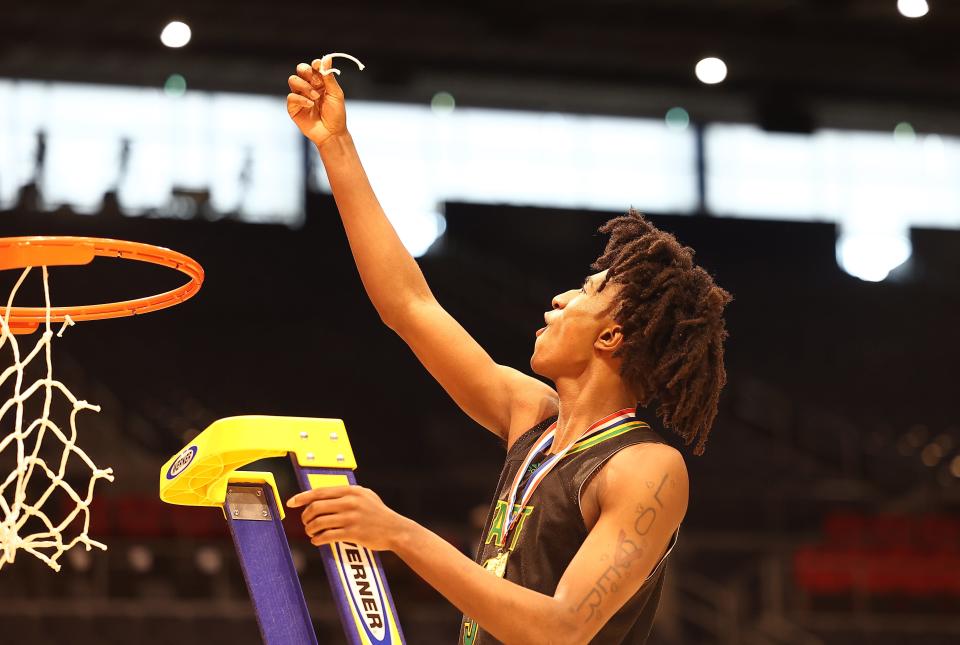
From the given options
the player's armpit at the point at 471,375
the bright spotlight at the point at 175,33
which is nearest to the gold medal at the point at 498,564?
the player's armpit at the point at 471,375

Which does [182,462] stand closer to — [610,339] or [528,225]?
[610,339]

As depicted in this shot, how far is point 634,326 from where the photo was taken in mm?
2840

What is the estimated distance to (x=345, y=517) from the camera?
217 cm

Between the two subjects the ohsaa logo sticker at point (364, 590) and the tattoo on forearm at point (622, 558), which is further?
the tattoo on forearm at point (622, 558)

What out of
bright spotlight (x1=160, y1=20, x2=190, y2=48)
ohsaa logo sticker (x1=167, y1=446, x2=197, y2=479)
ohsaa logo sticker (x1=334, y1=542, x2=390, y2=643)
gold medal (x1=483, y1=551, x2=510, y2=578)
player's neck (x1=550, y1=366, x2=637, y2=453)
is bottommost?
ohsaa logo sticker (x1=334, y1=542, x2=390, y2=643)

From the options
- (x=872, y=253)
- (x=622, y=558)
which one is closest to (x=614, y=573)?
(x=622, y=558)

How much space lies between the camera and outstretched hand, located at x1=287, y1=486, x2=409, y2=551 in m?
2.17

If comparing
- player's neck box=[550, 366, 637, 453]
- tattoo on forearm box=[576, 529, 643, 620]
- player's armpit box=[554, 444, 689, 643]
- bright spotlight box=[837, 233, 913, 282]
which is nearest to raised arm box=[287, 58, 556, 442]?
player's neck box=[550, 366, 637, 453]

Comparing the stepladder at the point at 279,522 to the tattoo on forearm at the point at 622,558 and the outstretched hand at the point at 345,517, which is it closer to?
the outstretched hand at the point at 345,517

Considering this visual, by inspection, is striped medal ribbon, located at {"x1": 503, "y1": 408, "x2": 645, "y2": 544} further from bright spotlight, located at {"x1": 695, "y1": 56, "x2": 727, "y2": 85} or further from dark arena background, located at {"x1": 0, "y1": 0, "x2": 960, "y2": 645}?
bright spotlight, located at {"x1": 695, "y1": 56, "x2": 727, "y2": 85}

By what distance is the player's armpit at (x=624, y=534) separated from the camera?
93.6 inches

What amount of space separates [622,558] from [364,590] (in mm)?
512

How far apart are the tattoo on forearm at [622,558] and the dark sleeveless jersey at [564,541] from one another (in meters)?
0.13

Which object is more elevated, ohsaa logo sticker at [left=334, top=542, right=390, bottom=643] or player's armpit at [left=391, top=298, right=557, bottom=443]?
player's armpit at [left=391, top=298, right=557, bottom=443]
